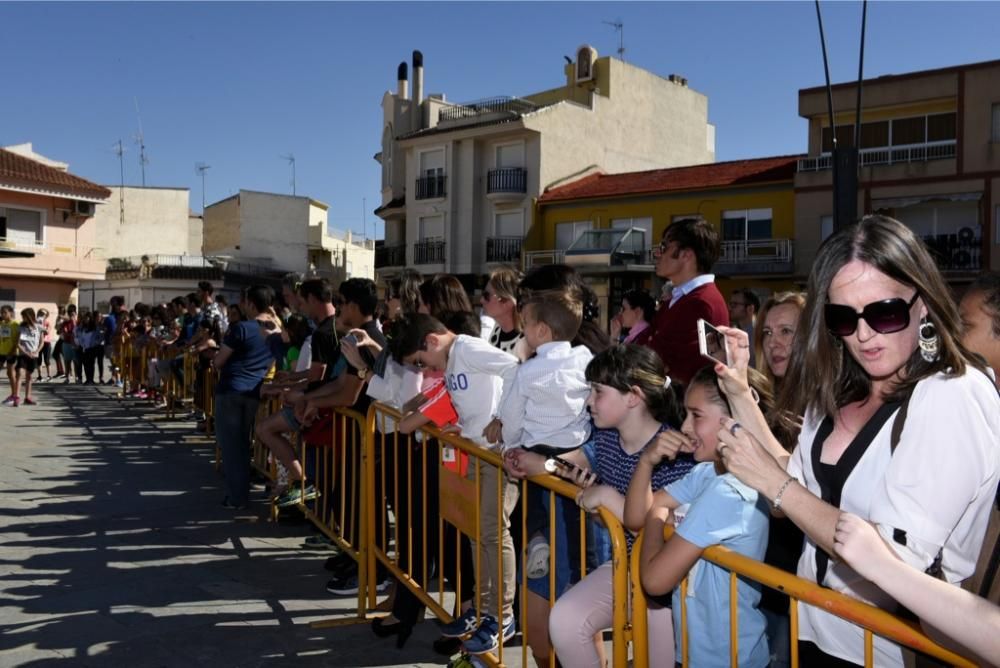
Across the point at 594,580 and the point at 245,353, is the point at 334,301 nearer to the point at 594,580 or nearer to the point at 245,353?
the point at 245,353

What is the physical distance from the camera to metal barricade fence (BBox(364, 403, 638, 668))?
3.26 meters

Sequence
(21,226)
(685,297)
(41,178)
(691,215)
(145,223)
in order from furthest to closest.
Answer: (145,223) < (21,226) < (41,178) < (691,215) < (685,297)

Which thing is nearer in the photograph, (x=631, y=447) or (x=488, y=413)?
(x=631, y=447)

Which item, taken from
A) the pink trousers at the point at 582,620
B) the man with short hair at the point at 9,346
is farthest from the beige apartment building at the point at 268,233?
the pink trousers at the point at 582,620

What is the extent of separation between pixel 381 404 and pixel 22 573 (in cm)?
287

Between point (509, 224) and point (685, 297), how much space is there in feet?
111

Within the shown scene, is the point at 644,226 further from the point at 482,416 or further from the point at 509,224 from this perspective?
the point at 482,416

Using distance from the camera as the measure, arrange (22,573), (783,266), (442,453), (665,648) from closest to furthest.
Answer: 1. (665,648)
2. (442,453)
3. (22,573)
4. (783,266)

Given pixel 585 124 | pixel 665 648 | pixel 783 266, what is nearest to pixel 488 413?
pixel 665 648

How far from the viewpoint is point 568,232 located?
1423 inches

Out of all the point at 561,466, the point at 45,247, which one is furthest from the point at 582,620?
the point at 45,247

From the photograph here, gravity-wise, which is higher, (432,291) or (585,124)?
(585,124)

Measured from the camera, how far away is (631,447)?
3494mm

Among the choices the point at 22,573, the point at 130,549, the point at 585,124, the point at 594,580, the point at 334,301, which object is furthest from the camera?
the point at 585,124
